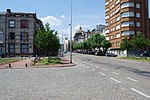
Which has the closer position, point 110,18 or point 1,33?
point 1,33

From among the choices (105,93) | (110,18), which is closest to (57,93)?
(105,93)

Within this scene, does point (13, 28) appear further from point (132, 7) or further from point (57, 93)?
point (57, 93)

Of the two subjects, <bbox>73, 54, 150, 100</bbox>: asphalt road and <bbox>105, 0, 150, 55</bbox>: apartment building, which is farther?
Result: <bbox>105, 0, 150, 55</bbox>: apartment building

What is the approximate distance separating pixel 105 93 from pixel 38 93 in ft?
8.86

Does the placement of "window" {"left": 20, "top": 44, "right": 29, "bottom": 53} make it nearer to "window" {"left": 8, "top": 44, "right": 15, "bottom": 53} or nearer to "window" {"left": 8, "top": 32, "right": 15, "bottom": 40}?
"window" {"left": 8, "top": 44, "right": 15, "bottom": 53}

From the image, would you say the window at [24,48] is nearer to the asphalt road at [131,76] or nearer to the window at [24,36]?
the window at [24,36]

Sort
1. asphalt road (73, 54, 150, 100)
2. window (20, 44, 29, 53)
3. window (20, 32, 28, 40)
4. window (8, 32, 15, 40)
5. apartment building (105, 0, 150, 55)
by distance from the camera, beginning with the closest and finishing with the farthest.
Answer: asphalt road (73, 54, 150, 100), window (8, 32, 15, 40), window (20, 44, 29, 53), window (20, 32, 28, 40), apartment building (105, 0, 150, 55)

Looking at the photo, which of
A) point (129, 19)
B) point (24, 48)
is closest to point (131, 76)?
point (24, 48)

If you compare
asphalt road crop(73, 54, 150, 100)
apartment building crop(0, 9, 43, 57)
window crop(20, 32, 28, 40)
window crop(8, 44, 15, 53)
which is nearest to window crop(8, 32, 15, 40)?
apartment building crop(0, 9, 43, 57)

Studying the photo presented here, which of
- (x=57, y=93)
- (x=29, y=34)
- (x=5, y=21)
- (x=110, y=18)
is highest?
(x=110, y=18)

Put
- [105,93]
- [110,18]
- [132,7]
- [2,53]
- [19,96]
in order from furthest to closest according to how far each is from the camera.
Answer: [110,18] → [132,7] → [2,53] → [105,93] → [19,96]

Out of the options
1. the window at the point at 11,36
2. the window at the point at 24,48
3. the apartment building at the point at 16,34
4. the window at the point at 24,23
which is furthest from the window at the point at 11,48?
the window at the point at 24,23

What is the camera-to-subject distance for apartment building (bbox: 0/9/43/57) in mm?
47438

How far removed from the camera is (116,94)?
22.6 ft
